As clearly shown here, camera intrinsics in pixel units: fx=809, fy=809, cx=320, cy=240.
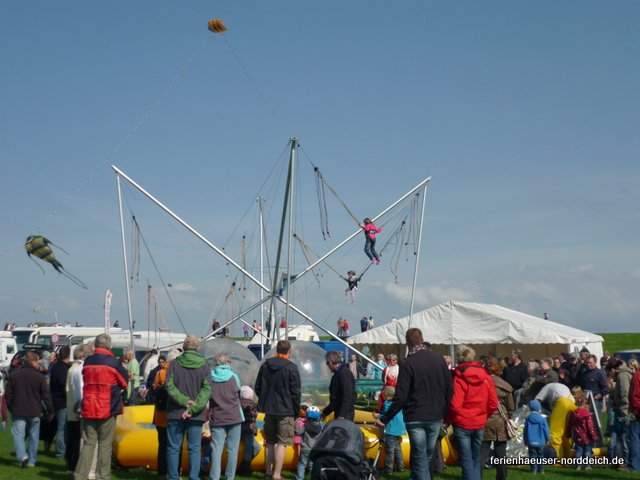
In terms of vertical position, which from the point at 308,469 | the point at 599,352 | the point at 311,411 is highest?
the point at 599,352

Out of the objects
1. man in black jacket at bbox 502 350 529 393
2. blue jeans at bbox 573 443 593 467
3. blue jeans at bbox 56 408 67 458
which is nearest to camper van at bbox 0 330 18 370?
blue jeans at bbox 56 408 67 458

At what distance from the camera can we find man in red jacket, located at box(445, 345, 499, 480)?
861 cm

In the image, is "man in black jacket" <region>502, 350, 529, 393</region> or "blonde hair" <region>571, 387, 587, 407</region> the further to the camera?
"man in black jacket" <region>502, 350, 529, 393</region>

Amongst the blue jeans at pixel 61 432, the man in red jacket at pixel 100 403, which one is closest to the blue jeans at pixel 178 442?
the man in red jacket at pixel 100 403

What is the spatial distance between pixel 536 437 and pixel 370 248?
398 inches

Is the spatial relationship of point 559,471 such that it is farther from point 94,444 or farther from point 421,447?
point 94,444

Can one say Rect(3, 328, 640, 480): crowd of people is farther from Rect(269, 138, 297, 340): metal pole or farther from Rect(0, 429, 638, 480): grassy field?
Rect(269, 138, 297, 340): metal pole

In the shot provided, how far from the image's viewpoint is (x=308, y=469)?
435 inches

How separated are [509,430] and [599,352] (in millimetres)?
17619

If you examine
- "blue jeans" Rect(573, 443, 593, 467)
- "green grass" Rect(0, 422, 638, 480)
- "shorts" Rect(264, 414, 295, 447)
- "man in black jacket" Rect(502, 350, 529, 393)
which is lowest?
"green grass" Rect(0, 422, 638, 480)

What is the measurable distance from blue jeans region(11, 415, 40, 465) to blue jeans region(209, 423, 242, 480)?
3.10 meters

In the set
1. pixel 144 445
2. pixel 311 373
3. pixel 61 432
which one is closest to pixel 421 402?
pixel 144 445

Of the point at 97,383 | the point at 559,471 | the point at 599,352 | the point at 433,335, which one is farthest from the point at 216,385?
the point at 599,352

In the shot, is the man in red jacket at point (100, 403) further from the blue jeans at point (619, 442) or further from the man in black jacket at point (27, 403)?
the blue jeans at point (619, 442)
